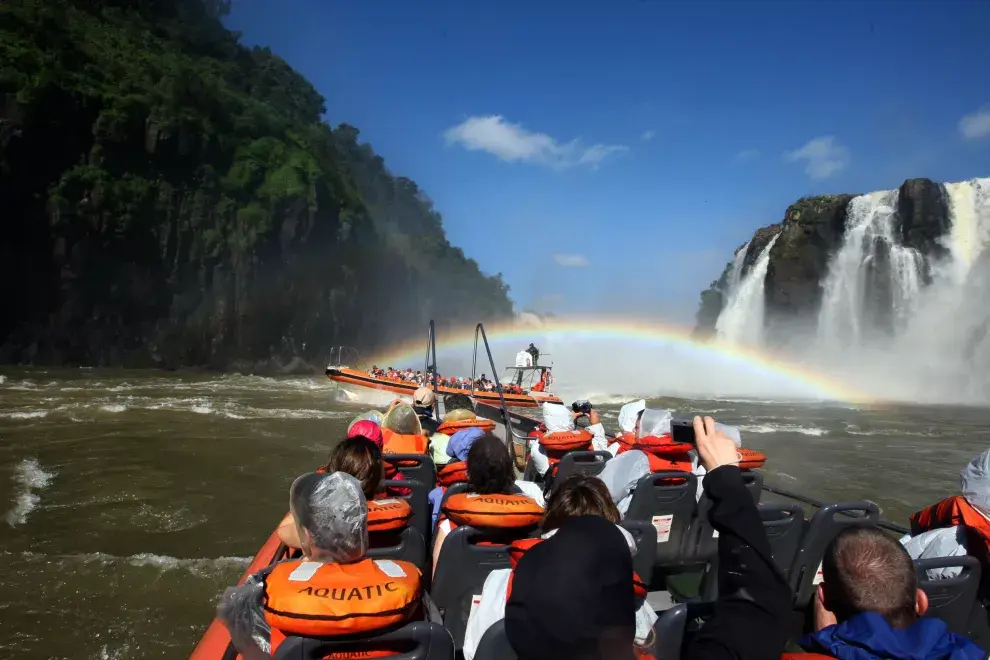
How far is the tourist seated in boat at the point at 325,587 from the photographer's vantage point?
1.83 metres

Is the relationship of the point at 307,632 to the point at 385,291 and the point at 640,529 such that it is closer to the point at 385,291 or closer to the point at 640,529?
the point at 640,529

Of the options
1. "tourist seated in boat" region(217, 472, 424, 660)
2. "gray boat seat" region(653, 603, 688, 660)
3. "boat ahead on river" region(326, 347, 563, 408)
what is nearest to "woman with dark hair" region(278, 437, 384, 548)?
"tourist seated in boat" region(217, 472, 424, 660)

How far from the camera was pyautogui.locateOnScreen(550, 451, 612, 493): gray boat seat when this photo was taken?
16.5ft

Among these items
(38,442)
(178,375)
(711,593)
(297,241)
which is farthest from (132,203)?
(711,593)

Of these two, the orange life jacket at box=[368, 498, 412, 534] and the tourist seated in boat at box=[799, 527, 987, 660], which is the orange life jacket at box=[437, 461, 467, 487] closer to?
the orange life jacket at box=[368, 498, 412, 534]

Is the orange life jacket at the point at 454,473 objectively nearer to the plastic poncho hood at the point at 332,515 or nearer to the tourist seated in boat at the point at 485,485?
the tourist seated in boat at the point at 485,485

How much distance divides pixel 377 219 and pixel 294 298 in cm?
4912

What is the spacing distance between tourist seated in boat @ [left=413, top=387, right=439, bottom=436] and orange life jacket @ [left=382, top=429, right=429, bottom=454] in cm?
155

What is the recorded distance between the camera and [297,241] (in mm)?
54625

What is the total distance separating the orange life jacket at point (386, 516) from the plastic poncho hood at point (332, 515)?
0.71m

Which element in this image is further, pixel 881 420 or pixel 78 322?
pixel 78 322

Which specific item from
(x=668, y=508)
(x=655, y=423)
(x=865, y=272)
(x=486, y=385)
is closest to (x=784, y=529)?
(x=668, y=508)

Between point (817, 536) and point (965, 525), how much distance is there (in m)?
0.80

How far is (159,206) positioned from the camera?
141 feet
